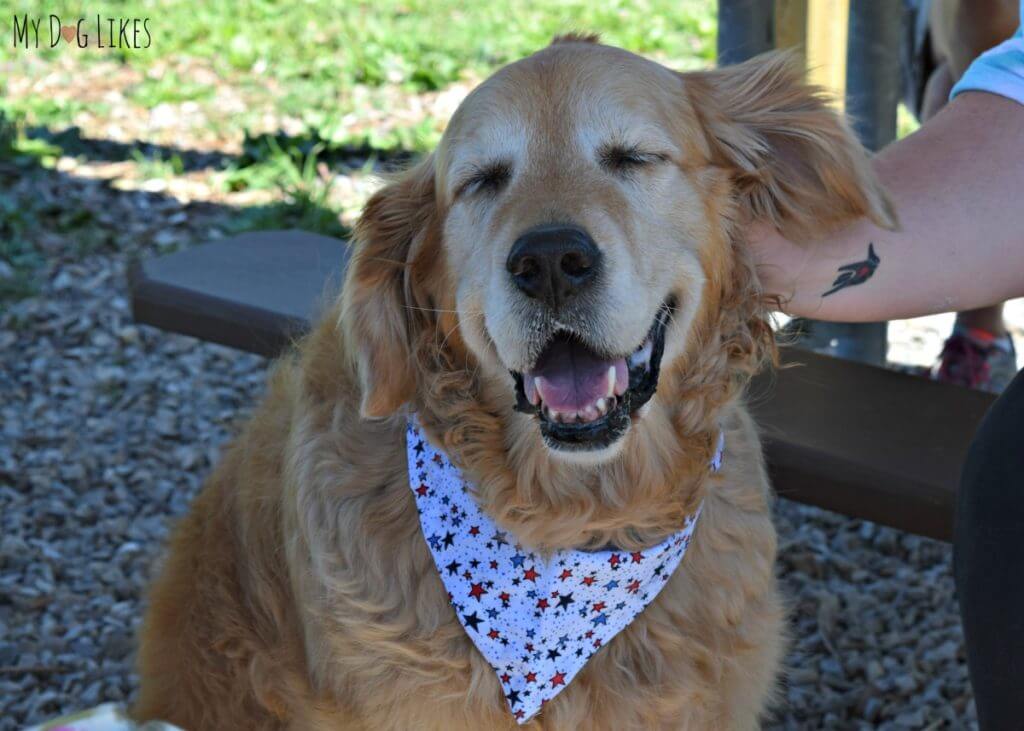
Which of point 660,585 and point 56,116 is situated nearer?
point 660,585

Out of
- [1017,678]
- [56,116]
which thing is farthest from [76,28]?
[1017,678]

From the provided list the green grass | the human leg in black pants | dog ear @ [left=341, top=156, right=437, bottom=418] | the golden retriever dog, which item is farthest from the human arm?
the green grass

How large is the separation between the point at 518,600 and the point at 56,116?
5.13 meters

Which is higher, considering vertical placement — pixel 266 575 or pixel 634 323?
pixel 634 323

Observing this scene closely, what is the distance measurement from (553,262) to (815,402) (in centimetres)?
129

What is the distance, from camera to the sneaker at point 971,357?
4410mm

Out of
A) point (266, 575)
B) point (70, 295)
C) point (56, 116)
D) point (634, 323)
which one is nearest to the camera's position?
point (634, 323)

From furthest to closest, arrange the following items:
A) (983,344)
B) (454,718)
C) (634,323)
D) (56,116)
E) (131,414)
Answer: (56,116) → (131,414) → (983,344) → (454,718) → (634,323)

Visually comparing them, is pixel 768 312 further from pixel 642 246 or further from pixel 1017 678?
pixel 1017 678

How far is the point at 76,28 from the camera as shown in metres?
7.46

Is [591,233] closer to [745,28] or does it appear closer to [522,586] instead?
[522,586]

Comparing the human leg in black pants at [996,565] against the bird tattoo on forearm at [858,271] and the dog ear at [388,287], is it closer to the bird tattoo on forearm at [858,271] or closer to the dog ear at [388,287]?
the bird tattoo on forearm at [858,271]

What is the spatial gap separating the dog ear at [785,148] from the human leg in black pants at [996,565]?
0.52 metres

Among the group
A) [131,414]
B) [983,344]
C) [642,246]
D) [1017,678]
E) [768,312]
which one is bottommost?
[131,414]
